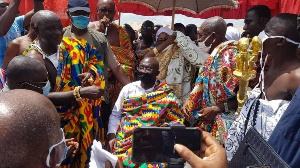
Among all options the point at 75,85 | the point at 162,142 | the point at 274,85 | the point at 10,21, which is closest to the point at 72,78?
the point at 75,85

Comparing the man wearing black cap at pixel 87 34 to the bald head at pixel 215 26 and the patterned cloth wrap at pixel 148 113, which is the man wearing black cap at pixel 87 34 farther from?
the bald head at pixel 215 26

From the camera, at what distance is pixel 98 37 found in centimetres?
384

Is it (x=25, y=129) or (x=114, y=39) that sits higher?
(x=25, y=129)

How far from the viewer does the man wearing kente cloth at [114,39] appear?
445 cm

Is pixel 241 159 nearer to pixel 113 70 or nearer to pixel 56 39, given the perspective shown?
pixel 56 39

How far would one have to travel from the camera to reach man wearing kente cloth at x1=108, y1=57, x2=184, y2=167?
344 centimetres

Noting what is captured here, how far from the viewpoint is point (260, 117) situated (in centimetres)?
239

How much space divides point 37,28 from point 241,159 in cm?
199

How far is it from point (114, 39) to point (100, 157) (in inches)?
125

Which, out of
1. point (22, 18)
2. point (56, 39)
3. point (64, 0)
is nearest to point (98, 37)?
point (56, 39)

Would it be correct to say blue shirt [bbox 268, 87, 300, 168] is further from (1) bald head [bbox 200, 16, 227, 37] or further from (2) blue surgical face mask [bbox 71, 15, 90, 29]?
(2) blue surgical face mask [bbox 71, 15, 90, 29]

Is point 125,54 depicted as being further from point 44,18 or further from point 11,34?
point 44,18

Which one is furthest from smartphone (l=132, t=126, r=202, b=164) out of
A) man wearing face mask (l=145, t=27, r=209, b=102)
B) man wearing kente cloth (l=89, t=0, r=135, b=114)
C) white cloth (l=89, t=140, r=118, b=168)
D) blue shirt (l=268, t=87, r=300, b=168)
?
man wearing kente cloth (l=89, t=0, r=135, b=114)

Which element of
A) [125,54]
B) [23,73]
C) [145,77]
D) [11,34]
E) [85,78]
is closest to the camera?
[23,73]
